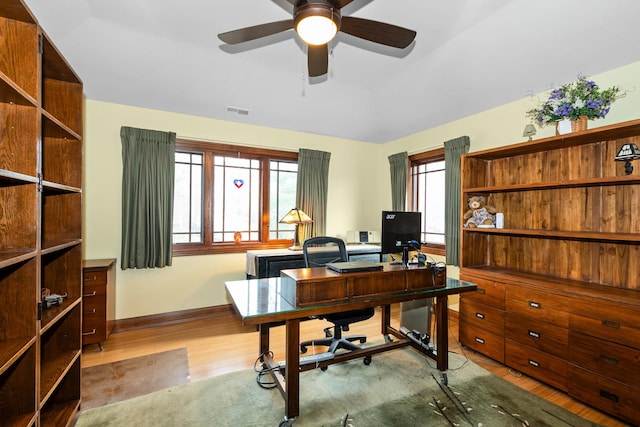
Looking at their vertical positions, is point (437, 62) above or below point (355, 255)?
above

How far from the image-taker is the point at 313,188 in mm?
4457

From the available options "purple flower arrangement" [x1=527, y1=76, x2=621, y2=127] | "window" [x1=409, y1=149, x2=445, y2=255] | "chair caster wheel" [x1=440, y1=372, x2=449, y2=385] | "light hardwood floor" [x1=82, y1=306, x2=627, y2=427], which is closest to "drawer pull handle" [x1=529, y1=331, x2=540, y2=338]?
"light hardwood floor" [x1=82, y1=306, x2=627, y2=427]

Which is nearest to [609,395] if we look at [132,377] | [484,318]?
[484,318]

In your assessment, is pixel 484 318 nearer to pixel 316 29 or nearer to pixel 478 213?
pixel 478 213

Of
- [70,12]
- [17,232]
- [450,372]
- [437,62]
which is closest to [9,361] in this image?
[17,232]

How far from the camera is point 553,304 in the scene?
2.34 meters

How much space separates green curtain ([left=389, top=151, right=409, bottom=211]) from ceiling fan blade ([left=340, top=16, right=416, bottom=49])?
8.60ft

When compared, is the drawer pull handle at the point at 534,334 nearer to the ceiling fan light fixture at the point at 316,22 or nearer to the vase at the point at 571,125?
the vase at the point at 571,125

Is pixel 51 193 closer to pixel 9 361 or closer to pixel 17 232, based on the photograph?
pixel 17 232

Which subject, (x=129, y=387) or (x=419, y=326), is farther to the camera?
(x=419, y=326)

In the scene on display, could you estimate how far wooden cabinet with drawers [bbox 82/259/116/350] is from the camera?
2.86 metres

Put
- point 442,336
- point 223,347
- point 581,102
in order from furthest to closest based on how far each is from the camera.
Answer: point 223,347
point 442,336
point 581,102

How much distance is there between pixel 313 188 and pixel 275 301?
268cm

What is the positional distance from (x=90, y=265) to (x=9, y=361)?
2046mm
